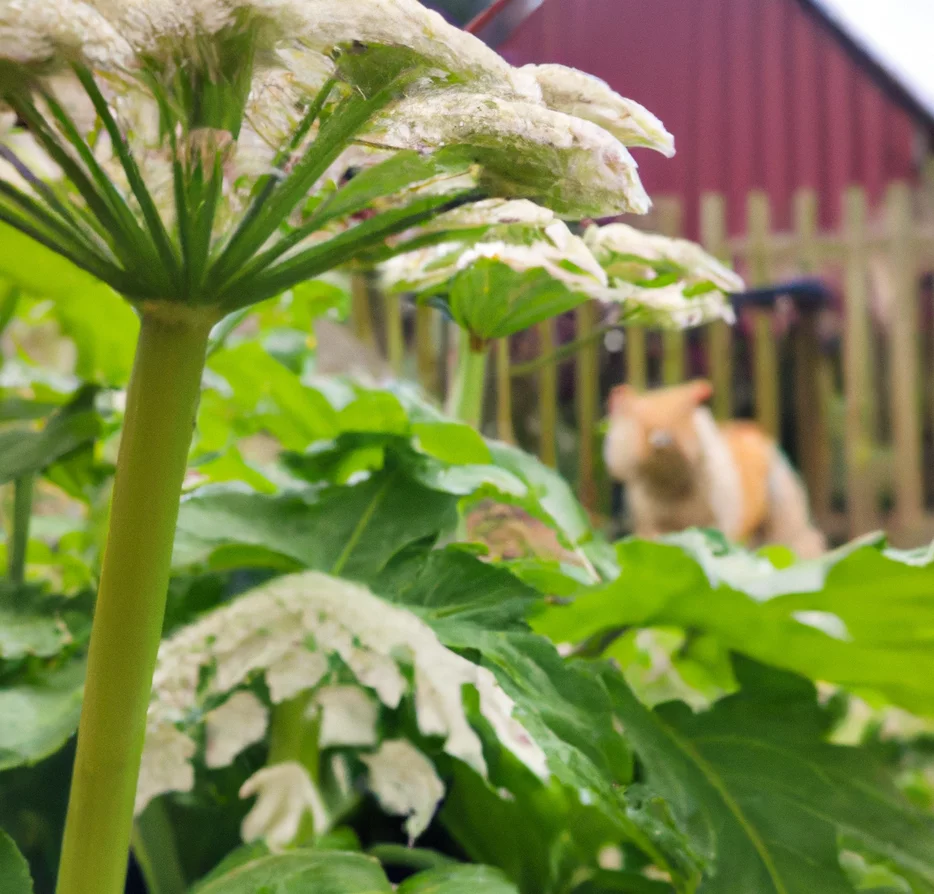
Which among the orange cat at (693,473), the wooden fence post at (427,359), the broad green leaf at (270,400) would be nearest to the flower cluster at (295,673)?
the broad green leaf at (270,400)

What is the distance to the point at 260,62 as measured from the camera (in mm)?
234

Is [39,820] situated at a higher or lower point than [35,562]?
lower

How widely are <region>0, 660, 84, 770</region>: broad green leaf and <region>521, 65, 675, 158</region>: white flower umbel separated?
0.97 feet

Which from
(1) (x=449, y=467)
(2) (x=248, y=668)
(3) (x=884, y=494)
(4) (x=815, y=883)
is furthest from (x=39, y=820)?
(3) (x=884, y=494)

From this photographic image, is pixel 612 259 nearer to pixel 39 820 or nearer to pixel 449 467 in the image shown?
pixel 449 467

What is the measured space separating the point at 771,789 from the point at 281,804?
24 cm

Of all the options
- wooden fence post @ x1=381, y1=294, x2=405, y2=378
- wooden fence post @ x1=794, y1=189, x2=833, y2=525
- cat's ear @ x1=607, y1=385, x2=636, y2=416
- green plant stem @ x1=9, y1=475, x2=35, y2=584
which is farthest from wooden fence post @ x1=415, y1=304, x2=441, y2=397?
wooden fence post @ x1=794, y1=189, x2=833, y2=525

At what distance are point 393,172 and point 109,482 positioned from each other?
429 millimetres

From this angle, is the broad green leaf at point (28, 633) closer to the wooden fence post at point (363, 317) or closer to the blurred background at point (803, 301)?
the wooden fence post at point (363, 317)

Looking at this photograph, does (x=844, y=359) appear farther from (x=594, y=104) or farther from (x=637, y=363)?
(x=594, y=104)

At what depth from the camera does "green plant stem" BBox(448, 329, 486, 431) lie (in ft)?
1.63

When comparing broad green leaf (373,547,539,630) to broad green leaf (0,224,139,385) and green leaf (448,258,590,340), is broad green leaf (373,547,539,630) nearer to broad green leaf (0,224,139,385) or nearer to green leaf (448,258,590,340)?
green leaf (448,258,590,340)

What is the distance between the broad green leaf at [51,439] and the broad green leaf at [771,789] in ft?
1.04

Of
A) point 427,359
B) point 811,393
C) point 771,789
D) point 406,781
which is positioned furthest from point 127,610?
point 811,393
